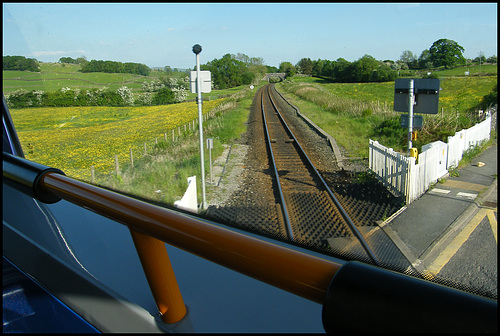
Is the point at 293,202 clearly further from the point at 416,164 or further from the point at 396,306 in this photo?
the point at 396,306

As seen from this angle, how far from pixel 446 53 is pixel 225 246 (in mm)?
574

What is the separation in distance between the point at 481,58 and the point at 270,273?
1.68 ft

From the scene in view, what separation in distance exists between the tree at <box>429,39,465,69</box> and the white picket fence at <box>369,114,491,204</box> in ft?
0.47

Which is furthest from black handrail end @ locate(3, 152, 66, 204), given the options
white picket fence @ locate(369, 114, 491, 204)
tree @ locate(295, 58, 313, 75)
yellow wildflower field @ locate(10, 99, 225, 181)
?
white picket fence @ locate(369, 114, 491, 204)

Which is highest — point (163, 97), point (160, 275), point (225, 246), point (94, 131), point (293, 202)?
point (163, 97)

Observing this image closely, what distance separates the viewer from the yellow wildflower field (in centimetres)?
162

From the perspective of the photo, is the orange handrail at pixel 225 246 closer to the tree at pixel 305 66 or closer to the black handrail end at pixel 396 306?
the black handrail end at pixel 396 306

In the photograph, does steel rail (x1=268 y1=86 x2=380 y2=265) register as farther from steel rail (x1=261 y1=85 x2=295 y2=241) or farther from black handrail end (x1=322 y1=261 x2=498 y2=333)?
black handrail end (x1=322 y1=261 x2=498 y2=333)

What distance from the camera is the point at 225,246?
0.71 m

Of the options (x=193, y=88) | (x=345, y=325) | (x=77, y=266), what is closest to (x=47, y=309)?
(x=77, y=266)

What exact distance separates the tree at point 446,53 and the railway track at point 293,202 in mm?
494

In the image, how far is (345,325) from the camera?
509 millimetres

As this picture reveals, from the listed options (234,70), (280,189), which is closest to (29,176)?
(234,70)

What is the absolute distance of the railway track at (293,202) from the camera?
1.16 m
